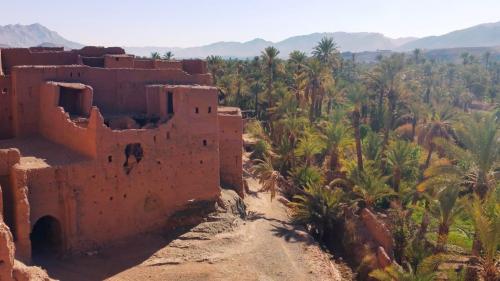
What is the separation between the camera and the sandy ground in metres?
17.0

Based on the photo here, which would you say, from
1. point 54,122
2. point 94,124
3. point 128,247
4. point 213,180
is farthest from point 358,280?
point 54,122

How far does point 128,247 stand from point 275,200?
1007cm

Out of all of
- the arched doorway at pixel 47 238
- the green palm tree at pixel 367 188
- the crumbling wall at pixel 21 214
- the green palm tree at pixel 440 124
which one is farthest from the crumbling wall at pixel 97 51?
the green palm tree at pixel 440 124

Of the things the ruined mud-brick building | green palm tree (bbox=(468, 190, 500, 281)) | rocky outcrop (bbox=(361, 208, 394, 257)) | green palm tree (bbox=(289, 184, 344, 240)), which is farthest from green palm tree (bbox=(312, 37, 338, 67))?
green palm tree (bbox=(468, 190, 500, 281))

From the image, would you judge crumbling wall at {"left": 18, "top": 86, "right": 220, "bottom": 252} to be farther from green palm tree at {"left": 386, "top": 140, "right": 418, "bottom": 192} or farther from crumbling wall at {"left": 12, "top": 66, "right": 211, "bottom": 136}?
green palm tree at {"left": 386, "top": 140, "right": 418, "bottom": 192}

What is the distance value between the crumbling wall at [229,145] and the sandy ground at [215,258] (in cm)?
269

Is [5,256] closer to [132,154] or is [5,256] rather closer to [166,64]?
[132,154]

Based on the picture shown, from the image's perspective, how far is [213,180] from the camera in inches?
829

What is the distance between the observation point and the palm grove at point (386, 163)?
1609 cm

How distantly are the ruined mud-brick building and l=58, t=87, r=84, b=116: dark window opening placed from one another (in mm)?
39

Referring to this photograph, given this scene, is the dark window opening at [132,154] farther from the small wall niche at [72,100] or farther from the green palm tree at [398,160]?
the green palm tree at [398,160]

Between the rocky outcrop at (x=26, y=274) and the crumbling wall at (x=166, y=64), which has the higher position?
the crumbling wall at (x=166, y=64)

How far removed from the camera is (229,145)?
23.2m

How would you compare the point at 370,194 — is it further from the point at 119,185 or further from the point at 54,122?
the point at 54,122
